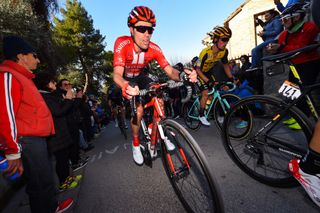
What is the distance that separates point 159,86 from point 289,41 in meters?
3.18

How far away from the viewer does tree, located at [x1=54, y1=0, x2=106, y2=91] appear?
109ft

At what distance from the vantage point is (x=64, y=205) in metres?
2.55

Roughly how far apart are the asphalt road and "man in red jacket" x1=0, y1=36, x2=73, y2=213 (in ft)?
2.31

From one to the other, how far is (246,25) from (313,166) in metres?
19.7

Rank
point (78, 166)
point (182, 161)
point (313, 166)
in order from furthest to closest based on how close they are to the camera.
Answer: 1. point (78, 166)
2. point (182, 161)
3. point (313, 166)

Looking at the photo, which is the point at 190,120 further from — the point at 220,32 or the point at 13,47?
the point at 13,47

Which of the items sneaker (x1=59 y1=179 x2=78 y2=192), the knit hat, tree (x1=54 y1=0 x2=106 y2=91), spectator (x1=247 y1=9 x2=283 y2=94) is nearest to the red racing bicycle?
the knit hat

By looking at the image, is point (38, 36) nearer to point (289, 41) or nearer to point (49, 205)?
point (49, 205)

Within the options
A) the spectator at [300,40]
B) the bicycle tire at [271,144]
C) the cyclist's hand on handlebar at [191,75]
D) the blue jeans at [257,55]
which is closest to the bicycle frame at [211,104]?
the spectator at [300,40]

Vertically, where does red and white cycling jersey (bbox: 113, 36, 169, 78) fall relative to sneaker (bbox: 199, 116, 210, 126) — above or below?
above

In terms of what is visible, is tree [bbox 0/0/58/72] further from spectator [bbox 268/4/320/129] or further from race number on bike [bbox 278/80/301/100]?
race number on bike [bbox 278/80/301/100]

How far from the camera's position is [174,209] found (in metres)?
2.13

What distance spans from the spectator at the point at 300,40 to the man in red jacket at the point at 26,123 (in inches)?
144

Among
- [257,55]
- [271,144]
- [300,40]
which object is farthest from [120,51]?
[257,55]
